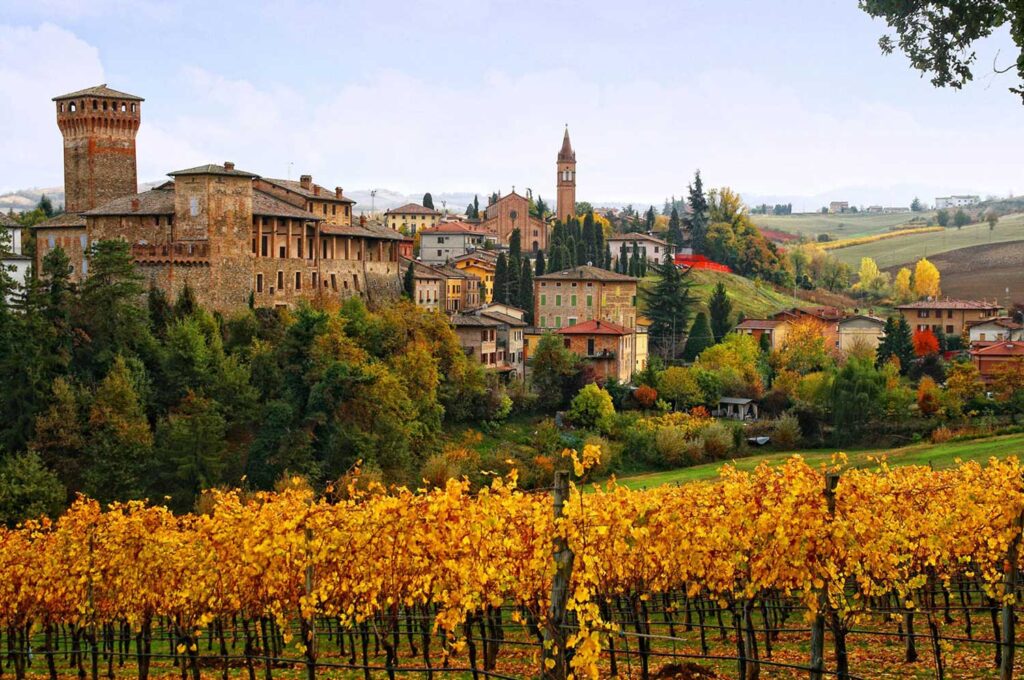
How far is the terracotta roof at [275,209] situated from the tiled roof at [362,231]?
120 cm

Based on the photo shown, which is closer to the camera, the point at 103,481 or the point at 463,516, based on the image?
the point at 463,516

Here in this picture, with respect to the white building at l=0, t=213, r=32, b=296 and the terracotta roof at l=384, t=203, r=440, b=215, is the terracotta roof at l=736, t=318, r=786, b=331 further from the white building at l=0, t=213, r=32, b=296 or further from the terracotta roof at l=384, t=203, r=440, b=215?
the terracotta roof at l=384, t=203, r=440, b=215

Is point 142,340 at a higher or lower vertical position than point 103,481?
higher

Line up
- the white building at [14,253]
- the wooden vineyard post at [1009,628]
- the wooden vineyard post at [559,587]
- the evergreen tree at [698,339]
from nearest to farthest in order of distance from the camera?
1. the wooden vineyard post at [559,587]
2. the wooden vineyard post at [1009,628]
3. the white building at [14,253]
4. the evergreen tree at [698,339]

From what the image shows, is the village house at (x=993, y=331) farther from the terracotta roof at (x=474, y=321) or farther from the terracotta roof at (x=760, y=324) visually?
the terracotta roof at (x=474, y=321)

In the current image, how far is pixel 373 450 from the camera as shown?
56625mm

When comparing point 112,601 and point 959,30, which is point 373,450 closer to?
point 112,601

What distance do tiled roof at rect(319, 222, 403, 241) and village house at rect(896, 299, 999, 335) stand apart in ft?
140

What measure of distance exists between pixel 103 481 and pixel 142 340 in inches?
364

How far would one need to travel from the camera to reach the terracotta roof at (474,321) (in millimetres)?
73188

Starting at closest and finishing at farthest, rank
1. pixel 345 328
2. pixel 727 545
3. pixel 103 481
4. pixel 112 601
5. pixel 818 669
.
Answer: pixel 818 669
pixel 727 545
pixel 112 601
pixel 103 481
pixel 345 328

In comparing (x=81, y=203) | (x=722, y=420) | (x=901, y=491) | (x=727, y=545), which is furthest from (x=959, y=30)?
(x=81, y=203)

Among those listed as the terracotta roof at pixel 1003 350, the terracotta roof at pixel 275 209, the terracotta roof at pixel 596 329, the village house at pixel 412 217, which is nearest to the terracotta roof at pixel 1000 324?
the terracotta roof at pixel 1003 350

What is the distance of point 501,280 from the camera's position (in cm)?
9606
